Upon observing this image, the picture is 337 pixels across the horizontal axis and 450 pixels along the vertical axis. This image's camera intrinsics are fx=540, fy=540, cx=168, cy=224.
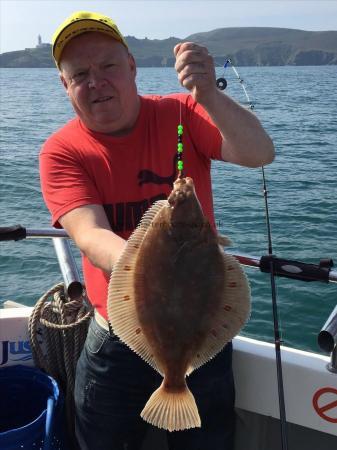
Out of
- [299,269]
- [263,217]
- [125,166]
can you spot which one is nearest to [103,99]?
[125,166]

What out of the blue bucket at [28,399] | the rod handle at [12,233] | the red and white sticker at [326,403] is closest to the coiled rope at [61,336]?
the blue bucket at [28,399]

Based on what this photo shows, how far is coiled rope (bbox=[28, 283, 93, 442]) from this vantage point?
11.1ft

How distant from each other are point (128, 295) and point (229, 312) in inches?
16.8

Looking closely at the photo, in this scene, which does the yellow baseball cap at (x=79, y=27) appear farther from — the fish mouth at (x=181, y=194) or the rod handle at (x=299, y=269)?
the rod handle at (x=299, y=269)

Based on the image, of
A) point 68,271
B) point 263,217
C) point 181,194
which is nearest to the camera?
point 181,194

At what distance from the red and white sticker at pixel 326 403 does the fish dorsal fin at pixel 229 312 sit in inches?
41.9

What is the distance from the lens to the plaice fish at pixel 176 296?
7.13ft

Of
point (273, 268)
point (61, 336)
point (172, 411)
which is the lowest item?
point (61, 336)

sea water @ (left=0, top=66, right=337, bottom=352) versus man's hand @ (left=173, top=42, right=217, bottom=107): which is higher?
man's hand @ (left=173, top=42, right=217, bottom=107)

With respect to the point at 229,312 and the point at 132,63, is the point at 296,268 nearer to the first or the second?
the point at 229,312

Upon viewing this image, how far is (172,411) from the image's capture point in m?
2.25

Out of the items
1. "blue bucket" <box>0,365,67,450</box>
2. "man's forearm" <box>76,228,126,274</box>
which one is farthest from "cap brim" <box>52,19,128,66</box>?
"blue bucket" <box>0,365,67,450</box>

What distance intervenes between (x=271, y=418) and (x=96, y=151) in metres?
2.02

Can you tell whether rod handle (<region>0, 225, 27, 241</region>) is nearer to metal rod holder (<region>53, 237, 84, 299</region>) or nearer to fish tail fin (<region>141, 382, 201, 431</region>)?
metal rod holder (<region>53, 237, 84, 299</region>)
